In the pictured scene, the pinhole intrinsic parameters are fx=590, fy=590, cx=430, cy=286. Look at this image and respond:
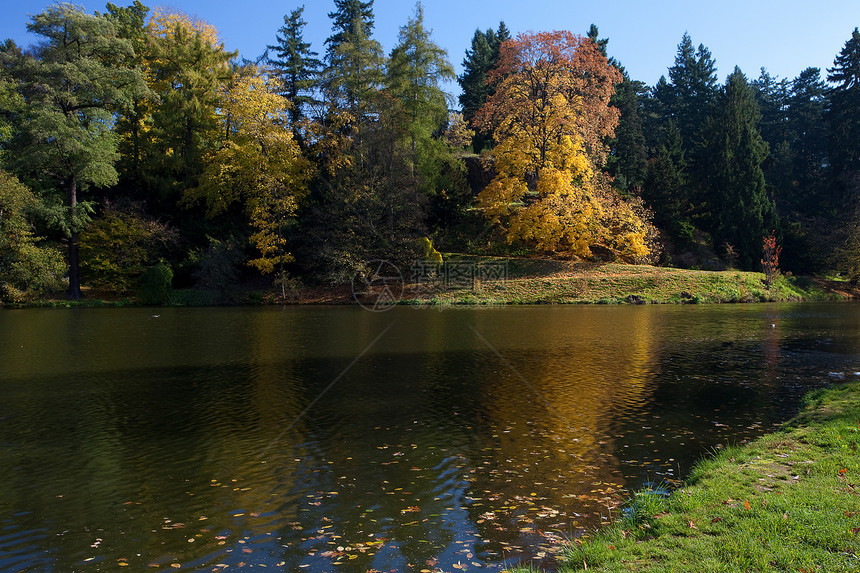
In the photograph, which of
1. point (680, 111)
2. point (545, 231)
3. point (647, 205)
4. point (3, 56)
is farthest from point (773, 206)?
point (3, 56)

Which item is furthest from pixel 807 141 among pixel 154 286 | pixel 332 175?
pixel 154 286

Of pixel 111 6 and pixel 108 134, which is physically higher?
pixel 111 6

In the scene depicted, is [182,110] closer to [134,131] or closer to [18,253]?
[134,131]

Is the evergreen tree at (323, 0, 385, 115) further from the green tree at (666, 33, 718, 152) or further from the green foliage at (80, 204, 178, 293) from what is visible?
the green tree at (666, 33, 718, 152)

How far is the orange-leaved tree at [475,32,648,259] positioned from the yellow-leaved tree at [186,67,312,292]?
541 inches

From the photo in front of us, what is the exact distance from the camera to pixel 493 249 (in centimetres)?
4328

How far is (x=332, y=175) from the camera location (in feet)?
140

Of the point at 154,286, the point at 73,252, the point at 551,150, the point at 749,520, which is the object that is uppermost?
the point at 551,150

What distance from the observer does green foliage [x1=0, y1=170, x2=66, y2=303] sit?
119ft

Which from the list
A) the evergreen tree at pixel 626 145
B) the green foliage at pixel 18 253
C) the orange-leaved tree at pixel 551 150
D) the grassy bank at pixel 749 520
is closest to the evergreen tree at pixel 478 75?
the evergreen tree at pixel 626 145

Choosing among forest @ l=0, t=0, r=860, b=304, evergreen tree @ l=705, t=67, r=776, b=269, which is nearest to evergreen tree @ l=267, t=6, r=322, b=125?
forest @ l=0, t=0, r=860, b=304

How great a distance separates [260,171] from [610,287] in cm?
2494

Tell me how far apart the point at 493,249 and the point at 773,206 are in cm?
2272

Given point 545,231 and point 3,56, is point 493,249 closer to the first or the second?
point 545,231
